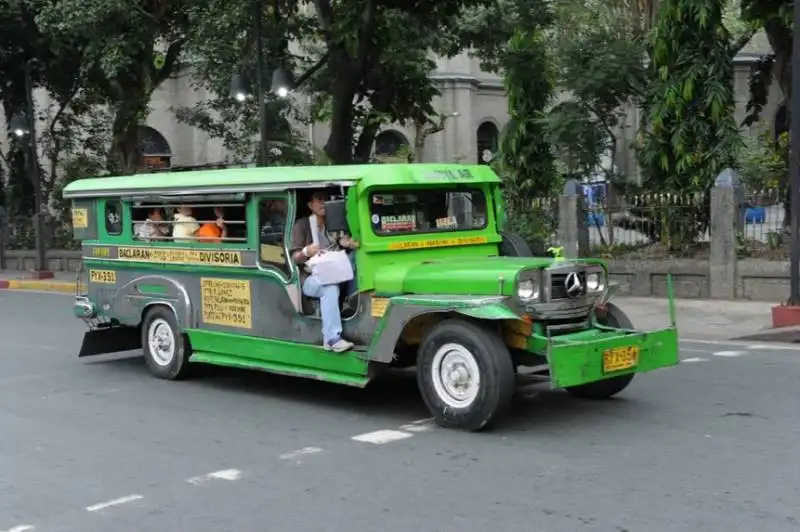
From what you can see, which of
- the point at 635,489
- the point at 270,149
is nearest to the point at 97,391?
the point at 635,489

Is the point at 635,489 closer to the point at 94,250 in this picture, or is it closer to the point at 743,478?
the point at 743,478

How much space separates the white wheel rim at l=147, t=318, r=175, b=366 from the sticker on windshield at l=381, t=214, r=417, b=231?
9.86 feet

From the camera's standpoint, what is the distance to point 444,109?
145 feet

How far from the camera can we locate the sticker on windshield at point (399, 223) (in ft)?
26.3

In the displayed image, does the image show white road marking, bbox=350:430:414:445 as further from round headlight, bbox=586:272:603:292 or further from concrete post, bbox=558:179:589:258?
concrete post, bbox=558:179:589:258

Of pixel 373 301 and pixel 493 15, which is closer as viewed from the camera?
pixel 373 301

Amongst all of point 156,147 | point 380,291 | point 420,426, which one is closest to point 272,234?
point 380,291

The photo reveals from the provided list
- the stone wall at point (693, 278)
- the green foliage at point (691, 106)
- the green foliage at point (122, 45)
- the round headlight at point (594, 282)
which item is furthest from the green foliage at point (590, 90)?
the round headlight at point (594, 282)

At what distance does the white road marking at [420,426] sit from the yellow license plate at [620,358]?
56.2 inches

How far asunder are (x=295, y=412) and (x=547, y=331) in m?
2.39

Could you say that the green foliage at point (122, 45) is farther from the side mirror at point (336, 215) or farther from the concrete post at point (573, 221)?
the side mirror at point (336, 215)

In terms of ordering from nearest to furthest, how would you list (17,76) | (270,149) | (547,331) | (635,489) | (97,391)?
(635,489), (547,331), (97,391), (270,149), (17,76)

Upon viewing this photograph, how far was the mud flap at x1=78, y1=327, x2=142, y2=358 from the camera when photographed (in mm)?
10773

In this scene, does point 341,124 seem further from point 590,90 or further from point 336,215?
point 336,215
